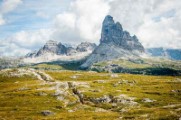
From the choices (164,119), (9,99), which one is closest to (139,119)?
(164,119)

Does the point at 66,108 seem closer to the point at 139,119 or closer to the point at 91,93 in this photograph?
the point at 91,93

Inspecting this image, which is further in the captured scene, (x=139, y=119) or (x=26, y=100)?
(x=26, y=100)

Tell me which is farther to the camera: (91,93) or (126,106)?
(91,93)

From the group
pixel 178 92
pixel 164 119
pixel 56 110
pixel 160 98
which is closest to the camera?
pixel 164 119

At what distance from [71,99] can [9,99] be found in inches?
1539

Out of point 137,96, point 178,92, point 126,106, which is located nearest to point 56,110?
point 126,106

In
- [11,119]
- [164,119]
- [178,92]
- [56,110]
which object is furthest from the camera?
[178,92]

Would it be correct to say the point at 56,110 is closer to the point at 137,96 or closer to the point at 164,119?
the point at 137,96

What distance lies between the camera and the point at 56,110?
162625 mm

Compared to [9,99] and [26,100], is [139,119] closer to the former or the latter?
[26,100]

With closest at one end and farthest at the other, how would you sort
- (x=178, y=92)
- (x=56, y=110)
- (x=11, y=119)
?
1. (x=11, y=119)
2. (x=56, y=110)
3. (x=178, y=92)

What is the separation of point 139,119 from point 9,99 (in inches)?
Result: 3864

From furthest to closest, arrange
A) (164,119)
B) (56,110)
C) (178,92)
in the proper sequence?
1. (178,92)
2. (56,110)
3. (164,119)

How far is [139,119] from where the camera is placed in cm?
12050
